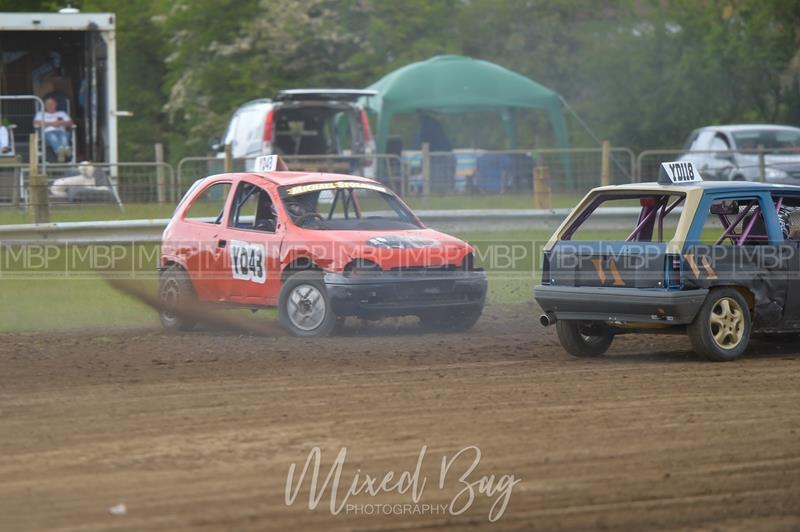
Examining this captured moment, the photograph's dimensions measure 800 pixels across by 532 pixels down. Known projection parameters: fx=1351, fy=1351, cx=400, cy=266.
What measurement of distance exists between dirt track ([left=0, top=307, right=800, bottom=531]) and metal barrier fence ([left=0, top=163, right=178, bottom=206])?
26.6ft

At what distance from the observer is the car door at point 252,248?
12.2m

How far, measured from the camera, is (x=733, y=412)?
7895mm

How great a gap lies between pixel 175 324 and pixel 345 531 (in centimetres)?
786

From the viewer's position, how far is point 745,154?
22.9m

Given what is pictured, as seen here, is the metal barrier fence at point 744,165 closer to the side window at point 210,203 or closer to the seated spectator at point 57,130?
the side window at point 210,203

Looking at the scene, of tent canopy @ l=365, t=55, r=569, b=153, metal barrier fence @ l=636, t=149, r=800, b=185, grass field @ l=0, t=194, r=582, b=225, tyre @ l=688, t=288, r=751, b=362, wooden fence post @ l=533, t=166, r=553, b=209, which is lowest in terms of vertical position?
tyre @ l=688, t=288, r=751, b=362

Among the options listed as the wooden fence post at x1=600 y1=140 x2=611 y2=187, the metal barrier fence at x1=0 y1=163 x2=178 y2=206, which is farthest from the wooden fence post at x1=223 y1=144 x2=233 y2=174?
the wooden fence post at x1=600 y1=140 x2=611 y2=187

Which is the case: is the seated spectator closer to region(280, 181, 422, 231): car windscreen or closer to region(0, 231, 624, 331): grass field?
region(0, 231, 624, 331): grass field

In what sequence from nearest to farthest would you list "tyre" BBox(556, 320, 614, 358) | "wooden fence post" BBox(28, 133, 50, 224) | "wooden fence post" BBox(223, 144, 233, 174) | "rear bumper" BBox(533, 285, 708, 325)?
"rear bumper" BBox(533, 285, 708, 325)
"tyre" BBox(556, 320, 614, 358)
"wooden fence post" BBox(28, 133, 50, 224)
"wooden fence post" BBox(223, 144, 233, 174)

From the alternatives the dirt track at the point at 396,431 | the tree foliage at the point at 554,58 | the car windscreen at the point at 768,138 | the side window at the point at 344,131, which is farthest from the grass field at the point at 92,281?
the tree foliage at the point at 554,58

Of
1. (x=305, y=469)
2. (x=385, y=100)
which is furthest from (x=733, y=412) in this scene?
(x=385, y=100)

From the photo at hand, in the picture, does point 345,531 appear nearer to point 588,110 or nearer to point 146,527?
point 146,527

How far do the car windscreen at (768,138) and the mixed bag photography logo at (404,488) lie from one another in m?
20.9

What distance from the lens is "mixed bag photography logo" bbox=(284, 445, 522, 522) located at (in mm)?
5949
